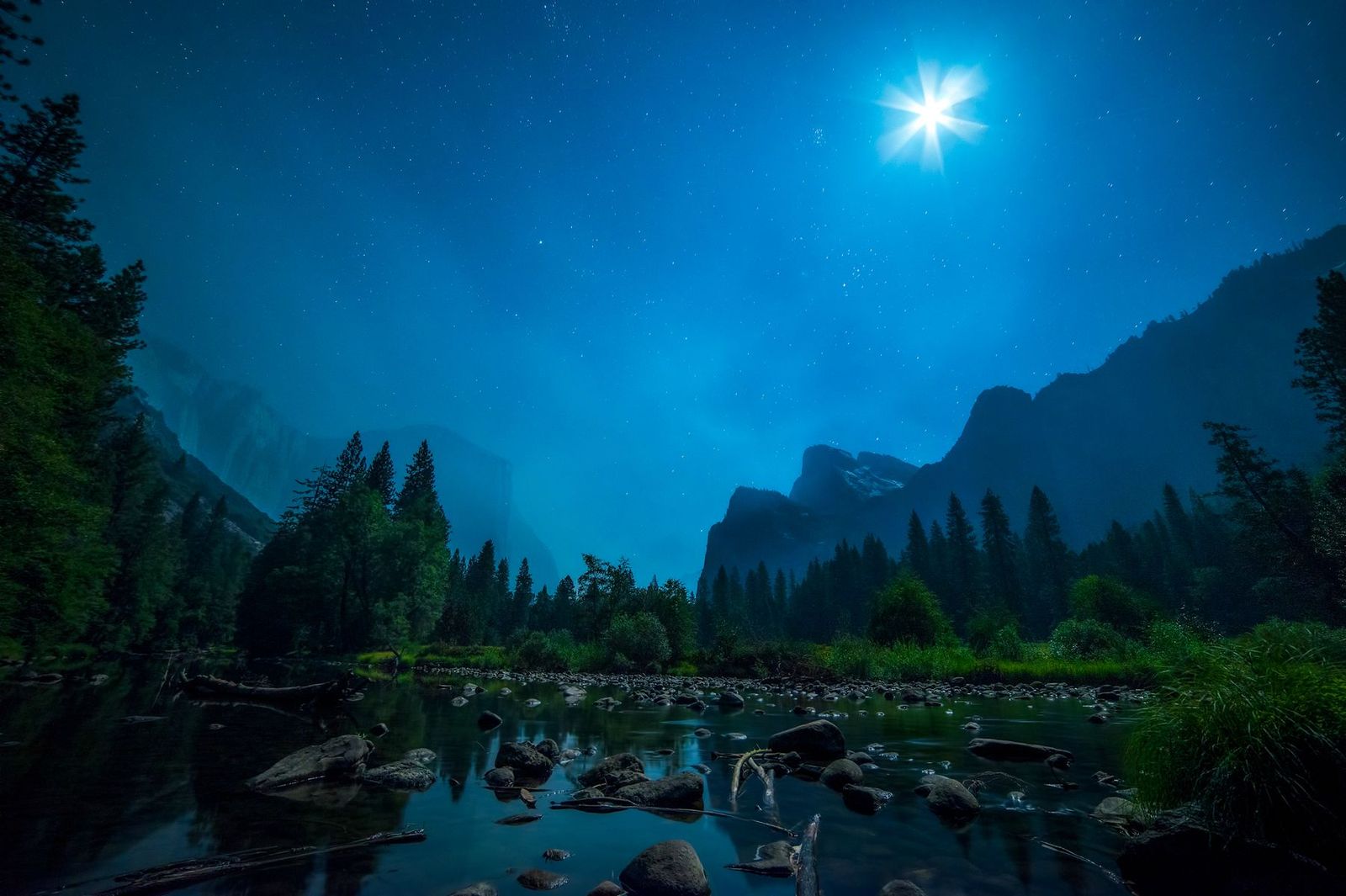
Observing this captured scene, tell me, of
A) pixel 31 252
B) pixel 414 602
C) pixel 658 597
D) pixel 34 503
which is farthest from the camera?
pixel 414 602

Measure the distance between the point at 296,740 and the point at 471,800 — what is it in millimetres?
6608

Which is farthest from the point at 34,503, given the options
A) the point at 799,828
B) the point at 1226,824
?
the point at 1226,824

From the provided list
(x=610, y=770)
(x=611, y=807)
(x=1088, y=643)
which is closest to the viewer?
(x=611, y=807)

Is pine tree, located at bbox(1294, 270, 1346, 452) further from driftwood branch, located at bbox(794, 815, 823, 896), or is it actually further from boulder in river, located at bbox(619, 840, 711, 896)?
boulder in river, located at bbox(619, 840, 711, 896)

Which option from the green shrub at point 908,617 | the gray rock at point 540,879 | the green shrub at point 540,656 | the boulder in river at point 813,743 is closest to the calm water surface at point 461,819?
the gray rock at point 540,879

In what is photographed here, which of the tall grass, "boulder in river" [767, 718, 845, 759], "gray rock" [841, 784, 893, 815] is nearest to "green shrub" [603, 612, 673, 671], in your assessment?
"boulder in river" [767, 718, 845, 759]

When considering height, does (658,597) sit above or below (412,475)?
below

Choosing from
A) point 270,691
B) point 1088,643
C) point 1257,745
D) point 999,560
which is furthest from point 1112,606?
point 270,691

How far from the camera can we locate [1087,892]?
439 cm

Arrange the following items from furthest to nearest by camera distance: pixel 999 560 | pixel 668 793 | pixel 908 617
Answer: pixel 999 560 < pixel 908 617 < pixel 668 793

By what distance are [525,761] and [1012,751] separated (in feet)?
30.9

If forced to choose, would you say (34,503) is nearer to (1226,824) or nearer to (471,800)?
(471,800)

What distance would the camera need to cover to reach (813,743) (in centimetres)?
1030

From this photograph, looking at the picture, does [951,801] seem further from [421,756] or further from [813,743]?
[421,756]
